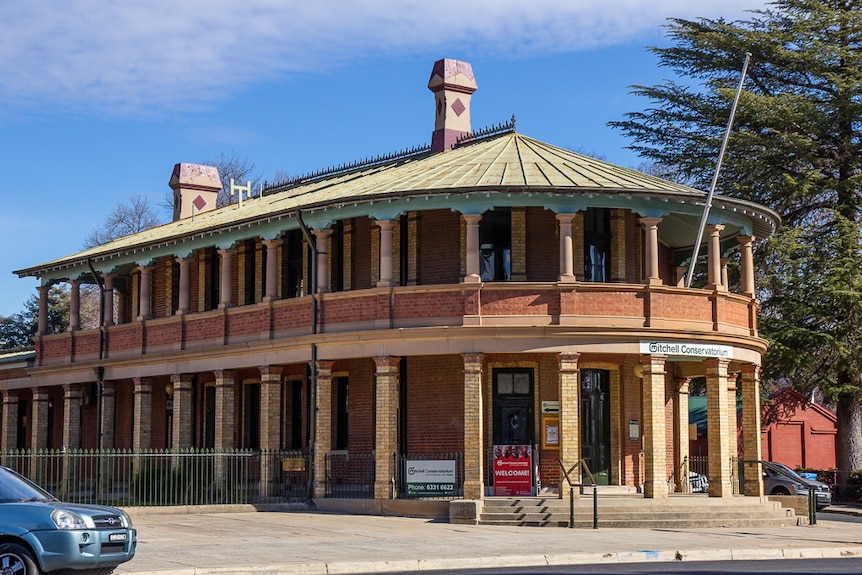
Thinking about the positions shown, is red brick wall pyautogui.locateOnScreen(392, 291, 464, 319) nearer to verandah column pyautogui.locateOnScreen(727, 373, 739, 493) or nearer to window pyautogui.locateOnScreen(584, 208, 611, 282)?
window pyautogui.locateOnScreen(584, 208, 611, 282)

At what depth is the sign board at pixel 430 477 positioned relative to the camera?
27.5 m

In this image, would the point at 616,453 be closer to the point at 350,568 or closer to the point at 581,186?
the point at 581,186

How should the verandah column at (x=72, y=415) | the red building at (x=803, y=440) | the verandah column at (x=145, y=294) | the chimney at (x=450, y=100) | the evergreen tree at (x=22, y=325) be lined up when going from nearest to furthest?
the chimney at (x=450, y=100), the verandah column at (x=145, y=294), the verandah column at (x=72, y=415), the red building at (x=803, y=440), the evergreen tree at (x=22, y=325)

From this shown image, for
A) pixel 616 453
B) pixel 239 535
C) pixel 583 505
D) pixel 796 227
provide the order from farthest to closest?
pixel 796 227 → pixel 616 453 → pixel 583 505 → pixel 239 535

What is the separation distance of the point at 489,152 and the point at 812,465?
24.7 meters

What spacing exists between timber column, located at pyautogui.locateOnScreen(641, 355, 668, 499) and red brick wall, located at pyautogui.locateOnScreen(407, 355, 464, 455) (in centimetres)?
→ 417

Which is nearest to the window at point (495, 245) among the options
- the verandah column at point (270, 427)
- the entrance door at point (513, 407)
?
the entrance door at point (513, 407)

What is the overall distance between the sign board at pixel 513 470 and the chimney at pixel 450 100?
10.9m

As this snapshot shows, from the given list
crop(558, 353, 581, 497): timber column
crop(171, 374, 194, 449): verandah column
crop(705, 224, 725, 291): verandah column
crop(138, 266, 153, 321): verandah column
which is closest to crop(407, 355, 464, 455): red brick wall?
crop(558, 353, 581, 497): timber column

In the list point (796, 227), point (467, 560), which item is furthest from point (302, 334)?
point (796, 227)

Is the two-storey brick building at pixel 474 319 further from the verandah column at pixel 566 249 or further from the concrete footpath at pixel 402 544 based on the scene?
the concrete footpath at pixel 402 544

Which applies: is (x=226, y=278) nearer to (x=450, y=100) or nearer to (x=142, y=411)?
(x=142, y=411)

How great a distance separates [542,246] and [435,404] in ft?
14.1

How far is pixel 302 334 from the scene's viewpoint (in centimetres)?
3044
